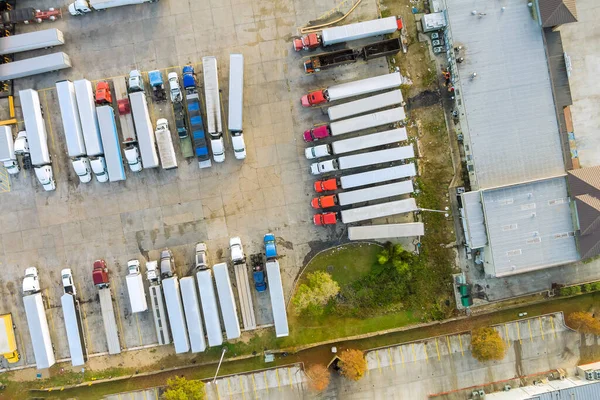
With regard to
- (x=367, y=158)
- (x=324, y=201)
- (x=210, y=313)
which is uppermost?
(x=367, y=158)

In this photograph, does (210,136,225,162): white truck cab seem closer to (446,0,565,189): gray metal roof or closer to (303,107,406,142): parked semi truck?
(303,107,406,142): parked semi truck

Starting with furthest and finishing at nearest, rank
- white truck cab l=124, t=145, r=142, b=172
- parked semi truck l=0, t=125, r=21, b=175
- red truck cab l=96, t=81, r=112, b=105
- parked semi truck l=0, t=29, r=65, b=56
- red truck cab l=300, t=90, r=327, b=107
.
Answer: red truck cab l=300, t=90, r=327, b=107
white truck cab l=124, t=145, r=142, b=172
parked semi truck l=0, t=125, r=21, b=175
red truck cab l=96, t=81, r=112, b=105
parked semi truck l=0, t=29, r=65, b=56

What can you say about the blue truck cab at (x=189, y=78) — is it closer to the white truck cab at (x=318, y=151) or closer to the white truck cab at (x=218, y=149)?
the white truck cab at (x=218, y=149)

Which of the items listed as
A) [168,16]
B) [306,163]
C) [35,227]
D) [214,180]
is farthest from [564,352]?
[35,227]

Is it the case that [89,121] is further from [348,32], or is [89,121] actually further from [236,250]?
[348,32]

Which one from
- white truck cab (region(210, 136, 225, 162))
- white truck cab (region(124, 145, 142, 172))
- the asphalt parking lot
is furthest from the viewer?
the asphalt parking lot

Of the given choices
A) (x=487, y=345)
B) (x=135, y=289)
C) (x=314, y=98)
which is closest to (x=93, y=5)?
(x=314, y=98)

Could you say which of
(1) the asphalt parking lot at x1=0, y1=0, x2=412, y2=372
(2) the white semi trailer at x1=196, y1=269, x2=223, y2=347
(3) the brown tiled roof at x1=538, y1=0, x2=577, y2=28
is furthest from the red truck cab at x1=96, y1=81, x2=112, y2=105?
(3) the brown tiled roof at x1=538, y1=0, x2=577, y2=28
